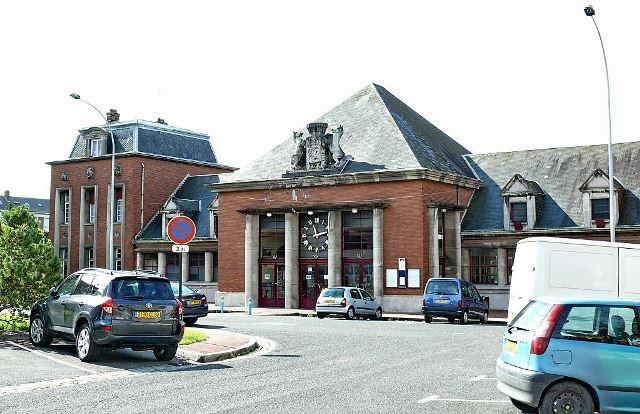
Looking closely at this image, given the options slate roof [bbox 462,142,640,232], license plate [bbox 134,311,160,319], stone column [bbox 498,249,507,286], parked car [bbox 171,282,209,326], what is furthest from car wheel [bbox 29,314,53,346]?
slate roof [bbox 462,142,640,232]

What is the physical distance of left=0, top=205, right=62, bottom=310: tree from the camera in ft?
68.0

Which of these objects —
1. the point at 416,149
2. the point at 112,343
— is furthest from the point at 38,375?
the point at 416,149

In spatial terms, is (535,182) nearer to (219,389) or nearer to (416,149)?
(416,149)

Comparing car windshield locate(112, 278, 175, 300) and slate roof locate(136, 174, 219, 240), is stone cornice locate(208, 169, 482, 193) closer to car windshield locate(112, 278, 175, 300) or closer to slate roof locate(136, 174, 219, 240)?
slate roof locate(136, 174, 219, 240)

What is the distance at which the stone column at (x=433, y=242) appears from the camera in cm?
3944

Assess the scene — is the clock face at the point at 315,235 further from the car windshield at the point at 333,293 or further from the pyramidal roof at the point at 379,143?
the car windshield at the point at 333,293

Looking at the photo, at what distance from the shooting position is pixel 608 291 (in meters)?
19.7

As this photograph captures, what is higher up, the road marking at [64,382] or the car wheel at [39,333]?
the car wheel at [39,333]

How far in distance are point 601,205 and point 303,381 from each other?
2912 cm

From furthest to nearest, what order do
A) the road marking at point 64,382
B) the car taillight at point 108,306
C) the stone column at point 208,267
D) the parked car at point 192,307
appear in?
the stone column at point 208,267 → the parked car at point 192,307 → the car taillight at point 108,306 → the road marking at point 64,382

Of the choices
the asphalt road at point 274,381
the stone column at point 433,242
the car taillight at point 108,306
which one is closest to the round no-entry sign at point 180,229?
the asphalt road at point 274,381

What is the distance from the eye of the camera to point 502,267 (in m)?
40.7

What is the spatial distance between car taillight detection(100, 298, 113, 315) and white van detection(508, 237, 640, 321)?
9.50 metres

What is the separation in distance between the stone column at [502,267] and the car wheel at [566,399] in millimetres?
31188
